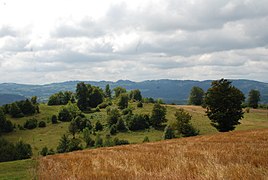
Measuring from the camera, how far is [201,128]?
94562 millimetres

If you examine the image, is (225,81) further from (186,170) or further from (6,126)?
(6,126)

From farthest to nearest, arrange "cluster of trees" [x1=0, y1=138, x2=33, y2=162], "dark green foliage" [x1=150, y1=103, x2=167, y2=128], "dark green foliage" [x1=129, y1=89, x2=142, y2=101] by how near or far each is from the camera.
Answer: "dark green foliage" [x1=129, y1=89, x2=142, y2=101], "dark green foliage" [x1=150, y1=103, x2=167, y2=128], "cluster of trees" [x1=0, y1=138, x2=33, y2=162]

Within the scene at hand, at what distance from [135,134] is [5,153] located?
1857 inches

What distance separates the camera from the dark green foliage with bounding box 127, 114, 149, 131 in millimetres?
108438

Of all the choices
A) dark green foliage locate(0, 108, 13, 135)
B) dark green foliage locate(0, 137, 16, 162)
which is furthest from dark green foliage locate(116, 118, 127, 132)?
dark green foliage locate(0, 137, 16, 162)

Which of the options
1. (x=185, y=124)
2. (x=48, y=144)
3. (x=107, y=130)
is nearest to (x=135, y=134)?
(x=107, y=130)

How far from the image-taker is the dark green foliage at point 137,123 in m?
108

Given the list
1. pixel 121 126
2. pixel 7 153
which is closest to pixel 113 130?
pixel 121 126

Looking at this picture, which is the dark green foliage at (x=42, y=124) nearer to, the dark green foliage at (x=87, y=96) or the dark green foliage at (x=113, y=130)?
the dark green foliage at (x=87, y=96)

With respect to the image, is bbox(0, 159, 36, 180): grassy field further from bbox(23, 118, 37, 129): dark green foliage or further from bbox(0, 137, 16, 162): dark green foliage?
bbox(23, 118, 37, 129): dark green foliage

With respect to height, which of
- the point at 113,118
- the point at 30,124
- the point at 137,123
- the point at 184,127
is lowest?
the point at 30,124

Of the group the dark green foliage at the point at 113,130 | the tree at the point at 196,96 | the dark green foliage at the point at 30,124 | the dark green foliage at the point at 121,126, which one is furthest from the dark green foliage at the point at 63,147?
the tree at the point at 196,96

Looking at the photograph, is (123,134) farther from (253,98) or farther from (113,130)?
(253,98)

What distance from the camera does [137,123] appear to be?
10869cm
